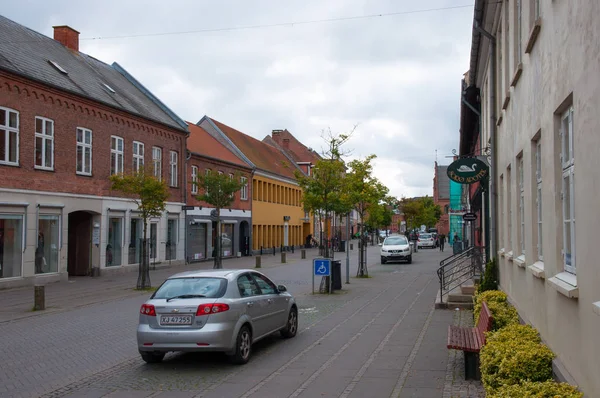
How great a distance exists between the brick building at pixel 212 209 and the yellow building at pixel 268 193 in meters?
1.52

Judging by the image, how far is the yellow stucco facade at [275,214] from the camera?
49.9 metres

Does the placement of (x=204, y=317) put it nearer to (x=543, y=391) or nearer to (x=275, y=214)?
(x=543, y=391)

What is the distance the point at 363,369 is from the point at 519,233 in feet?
11.3

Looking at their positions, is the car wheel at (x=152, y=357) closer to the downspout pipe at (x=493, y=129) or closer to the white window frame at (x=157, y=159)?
the downspout pipe at (x=493, y=129)

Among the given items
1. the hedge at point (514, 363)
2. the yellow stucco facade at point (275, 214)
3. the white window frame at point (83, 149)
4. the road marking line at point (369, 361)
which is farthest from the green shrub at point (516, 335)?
the yellow stucco facade at point (275, 214)

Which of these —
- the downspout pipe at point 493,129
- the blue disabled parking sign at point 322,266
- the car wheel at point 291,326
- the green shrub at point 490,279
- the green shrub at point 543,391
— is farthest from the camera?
the blue disabled parking sign at point 322,266

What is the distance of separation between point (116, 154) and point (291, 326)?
19.3 m

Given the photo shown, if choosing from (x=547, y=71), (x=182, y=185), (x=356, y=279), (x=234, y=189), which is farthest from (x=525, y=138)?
(x=182, y=185)

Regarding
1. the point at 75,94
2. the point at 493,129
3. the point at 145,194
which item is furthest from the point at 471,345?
the point at 75,94

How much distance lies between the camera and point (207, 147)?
42531mm

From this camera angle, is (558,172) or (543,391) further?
(558,172)

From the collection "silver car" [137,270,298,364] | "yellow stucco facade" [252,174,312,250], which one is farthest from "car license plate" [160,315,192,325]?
"yellow stucco facade" [252,174,312,250]

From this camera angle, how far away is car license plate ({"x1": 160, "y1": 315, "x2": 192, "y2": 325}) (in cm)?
937

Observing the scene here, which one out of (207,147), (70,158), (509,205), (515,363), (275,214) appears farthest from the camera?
(275,214)
